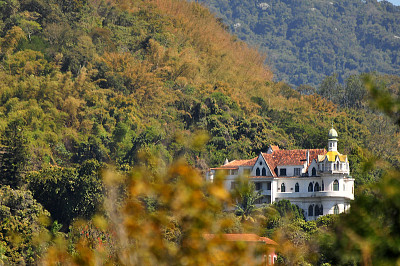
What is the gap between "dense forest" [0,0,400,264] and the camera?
47.4 meters

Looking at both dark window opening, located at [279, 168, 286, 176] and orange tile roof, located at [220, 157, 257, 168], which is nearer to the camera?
dark window opening, located at [279, 168, 286, 176]

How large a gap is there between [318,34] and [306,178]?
127 metres

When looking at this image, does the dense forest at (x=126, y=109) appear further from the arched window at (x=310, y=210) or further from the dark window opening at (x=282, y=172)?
the dark window opening at (x=282, y=172)

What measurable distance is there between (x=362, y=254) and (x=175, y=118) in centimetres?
5716

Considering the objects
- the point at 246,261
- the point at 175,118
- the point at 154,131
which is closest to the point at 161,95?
the point at 175,118

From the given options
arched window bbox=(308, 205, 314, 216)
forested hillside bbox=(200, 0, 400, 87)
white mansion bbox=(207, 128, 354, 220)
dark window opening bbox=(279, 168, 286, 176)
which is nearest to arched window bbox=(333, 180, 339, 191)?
white mansion bbox=(207, 128, 354, 220)

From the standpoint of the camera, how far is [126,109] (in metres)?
60.9

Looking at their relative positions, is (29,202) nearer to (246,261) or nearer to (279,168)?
(279,168)

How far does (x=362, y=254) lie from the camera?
5977mm

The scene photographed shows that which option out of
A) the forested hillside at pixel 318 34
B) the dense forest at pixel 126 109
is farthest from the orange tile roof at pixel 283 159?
the forested hillside at pixel 318 34

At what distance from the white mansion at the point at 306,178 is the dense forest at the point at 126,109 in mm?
1809

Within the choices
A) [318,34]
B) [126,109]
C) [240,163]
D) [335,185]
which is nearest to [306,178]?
[335,185]

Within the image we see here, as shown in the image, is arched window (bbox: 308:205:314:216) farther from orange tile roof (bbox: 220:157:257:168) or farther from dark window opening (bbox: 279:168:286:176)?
orange tile roof (bbox: 220:157:257:168)

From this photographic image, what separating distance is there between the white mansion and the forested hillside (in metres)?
109
